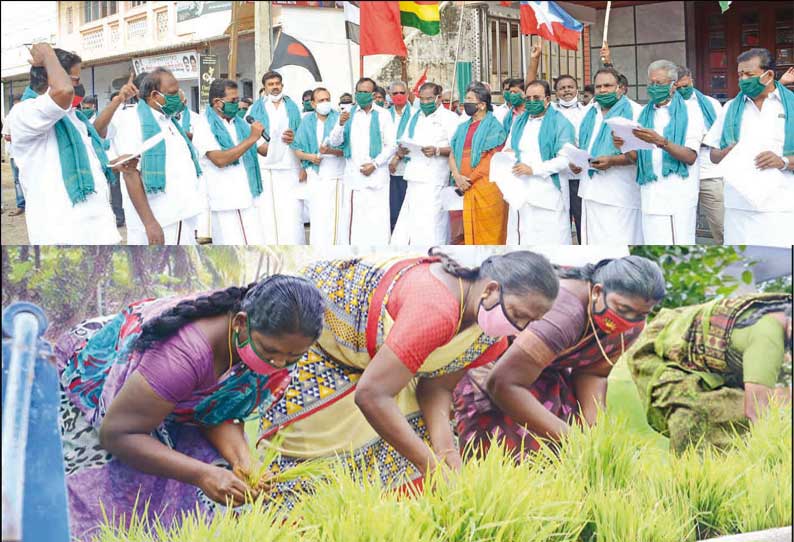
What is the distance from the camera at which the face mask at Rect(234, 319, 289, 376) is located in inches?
117

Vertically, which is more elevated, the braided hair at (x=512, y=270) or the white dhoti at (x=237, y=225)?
the white dhoti at (x=237, y=225)

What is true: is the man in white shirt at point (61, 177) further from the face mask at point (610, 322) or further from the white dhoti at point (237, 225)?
the face mask at point (610, 322)

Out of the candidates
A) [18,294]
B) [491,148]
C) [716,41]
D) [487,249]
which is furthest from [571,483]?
[716,41]

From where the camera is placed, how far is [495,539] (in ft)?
9.48

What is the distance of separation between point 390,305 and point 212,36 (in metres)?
21.0

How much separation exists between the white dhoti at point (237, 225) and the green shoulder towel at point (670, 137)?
300cm

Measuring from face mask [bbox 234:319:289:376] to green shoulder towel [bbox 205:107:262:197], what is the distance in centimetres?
546

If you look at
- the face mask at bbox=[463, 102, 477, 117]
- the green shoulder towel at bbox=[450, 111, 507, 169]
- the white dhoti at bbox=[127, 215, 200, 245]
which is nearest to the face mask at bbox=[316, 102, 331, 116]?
the face mask at bbox=[463, 102, 477, 117]

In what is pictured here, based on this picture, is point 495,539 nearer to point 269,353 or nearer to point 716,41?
point 269,353

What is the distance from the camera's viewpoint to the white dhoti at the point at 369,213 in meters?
9.92

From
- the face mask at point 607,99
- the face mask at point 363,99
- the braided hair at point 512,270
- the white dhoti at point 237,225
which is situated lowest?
the braided hair at point 512,270

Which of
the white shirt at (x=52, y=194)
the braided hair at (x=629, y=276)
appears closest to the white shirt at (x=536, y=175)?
the white shirt at (x=52, y=194)

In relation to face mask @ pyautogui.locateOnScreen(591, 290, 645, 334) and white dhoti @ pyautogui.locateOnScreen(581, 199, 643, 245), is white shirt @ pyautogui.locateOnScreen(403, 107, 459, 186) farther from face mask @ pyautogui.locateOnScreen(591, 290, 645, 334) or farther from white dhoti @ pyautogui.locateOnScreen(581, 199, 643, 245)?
face mask @ pyautogui.locateOnScreen(591, 290, 645, 334)

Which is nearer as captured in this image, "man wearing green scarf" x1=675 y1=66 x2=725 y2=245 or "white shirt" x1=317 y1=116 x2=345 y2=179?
"man wearing green scarf" x1=675 y1=66 x2=725 y2=245
